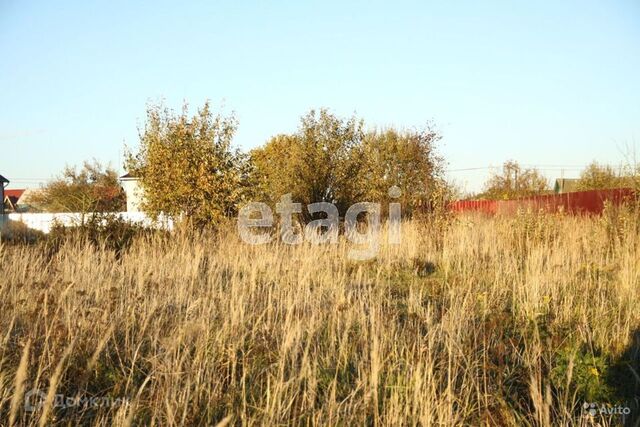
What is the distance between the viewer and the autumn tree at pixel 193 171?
12.8 metres

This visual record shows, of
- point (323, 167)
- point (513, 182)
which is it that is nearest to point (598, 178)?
point (513, 182)

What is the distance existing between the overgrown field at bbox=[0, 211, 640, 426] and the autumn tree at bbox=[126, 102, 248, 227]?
6403 mm

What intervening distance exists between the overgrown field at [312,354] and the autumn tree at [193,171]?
640 cm

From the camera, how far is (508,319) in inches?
180

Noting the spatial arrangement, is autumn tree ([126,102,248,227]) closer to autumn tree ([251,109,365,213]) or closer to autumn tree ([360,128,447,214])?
autumn tree ([251,109,365,213])

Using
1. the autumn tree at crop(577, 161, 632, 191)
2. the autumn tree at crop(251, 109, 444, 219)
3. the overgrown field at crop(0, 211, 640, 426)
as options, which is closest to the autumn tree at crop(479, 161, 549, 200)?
the autumn tree at crop(577, 161, 632, 191)

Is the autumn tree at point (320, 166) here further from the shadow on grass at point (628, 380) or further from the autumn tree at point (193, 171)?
the shadow on grass at point (628, 380)

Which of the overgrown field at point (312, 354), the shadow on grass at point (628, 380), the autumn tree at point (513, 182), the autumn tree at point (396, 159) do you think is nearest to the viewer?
the overgrown field at point (312, 354)

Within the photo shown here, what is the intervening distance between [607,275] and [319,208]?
10015 mm

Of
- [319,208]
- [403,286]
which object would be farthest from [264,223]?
[403,286]

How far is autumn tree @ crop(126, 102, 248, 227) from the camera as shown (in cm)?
1277

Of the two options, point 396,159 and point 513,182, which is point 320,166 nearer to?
point 396,159

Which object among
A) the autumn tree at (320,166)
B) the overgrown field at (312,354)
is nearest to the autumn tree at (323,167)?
the autumn tree at (320,166)

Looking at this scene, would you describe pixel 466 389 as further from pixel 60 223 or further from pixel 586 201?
pixel 586 201
